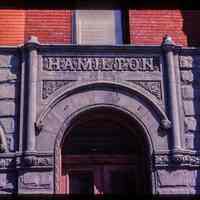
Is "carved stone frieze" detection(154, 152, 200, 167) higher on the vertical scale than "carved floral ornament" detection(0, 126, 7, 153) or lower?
lower

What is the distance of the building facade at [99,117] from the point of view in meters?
8.56

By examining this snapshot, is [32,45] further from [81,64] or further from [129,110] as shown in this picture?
[129,110]

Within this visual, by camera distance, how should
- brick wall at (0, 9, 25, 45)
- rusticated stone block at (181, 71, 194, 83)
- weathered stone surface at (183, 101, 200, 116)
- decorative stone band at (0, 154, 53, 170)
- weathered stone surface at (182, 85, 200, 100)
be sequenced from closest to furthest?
decorative stone band at (0, 154, 53, 170) → weathered stone surface at (183, 101, 200, 116) → weathered stone surface at (182, 85, 200, 100) → rusticated stone block at (181, 71, 194, 83) → brick wall at (0, 9, 25, 45)

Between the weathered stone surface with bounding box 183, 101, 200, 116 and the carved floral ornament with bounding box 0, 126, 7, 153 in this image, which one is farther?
Result: the weathered stone surface with bounding box 183, 101, 200, 116

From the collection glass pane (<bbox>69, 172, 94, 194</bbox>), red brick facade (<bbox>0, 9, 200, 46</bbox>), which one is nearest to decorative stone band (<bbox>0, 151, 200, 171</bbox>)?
glass pane (<bbox>69, 172, 94, 194</bbox>)

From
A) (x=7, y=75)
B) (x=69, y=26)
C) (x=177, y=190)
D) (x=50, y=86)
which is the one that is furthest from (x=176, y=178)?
(x=69, y=26)

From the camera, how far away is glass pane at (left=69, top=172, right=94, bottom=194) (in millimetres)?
8977

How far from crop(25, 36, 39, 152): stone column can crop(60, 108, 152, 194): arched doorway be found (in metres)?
0.75

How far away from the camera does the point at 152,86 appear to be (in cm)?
932

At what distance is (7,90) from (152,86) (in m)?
2.96

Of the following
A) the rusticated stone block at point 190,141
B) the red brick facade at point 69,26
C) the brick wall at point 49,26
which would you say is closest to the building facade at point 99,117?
the rusticated stone block at point 190,141

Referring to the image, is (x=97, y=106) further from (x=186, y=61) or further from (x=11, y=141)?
(x=186, y=61)

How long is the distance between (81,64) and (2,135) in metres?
2.20

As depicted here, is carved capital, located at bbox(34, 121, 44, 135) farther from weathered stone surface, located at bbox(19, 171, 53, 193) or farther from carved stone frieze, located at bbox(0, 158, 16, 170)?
weathered stone surface, located at bbox(19, 171, 53, 193)
